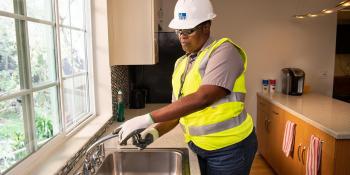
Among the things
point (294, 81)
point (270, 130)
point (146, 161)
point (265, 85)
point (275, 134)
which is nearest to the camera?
point (146, 161)

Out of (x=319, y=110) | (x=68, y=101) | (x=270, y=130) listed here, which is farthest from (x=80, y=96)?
(x=270, y=130)

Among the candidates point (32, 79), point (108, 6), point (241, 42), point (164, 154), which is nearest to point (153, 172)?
point (164, 154)

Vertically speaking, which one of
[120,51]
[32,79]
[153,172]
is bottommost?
[153,172]

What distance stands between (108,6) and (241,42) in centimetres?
212

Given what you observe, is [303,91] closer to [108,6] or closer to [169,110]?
[108,6]

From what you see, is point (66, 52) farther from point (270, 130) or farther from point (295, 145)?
point (270, 130)

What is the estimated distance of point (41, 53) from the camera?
4.30ft

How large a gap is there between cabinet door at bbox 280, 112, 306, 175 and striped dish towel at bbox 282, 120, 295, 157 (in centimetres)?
3

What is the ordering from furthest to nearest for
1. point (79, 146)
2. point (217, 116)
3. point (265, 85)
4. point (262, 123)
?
point (265, 85), point (262, 123), point (79, 146), point (217, 116)

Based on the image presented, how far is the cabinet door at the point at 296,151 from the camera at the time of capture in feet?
8.02

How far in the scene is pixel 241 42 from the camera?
3607mm

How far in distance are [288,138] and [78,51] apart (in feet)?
6.49

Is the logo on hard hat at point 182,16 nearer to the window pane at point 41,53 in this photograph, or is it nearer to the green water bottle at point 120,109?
the window pane at point 41,53

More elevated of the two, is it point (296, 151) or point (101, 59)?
point (101, 59)
